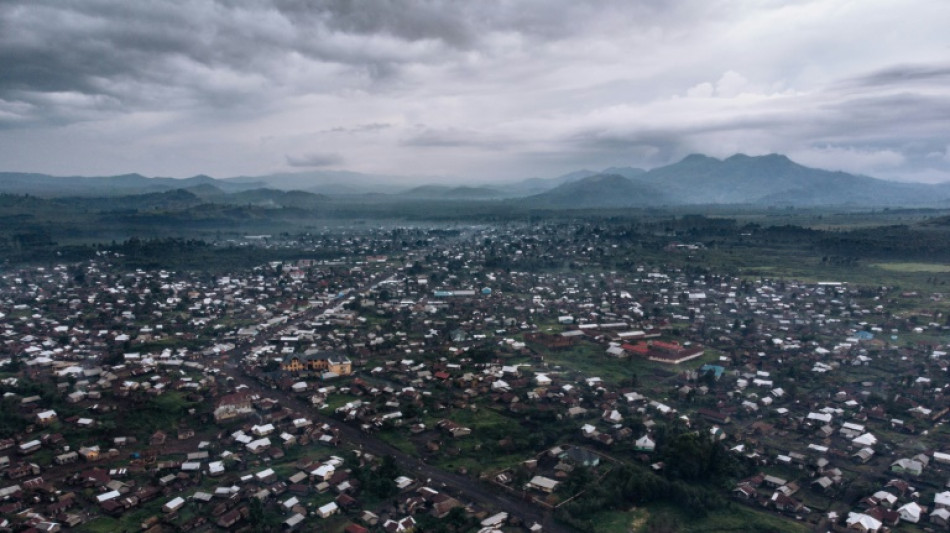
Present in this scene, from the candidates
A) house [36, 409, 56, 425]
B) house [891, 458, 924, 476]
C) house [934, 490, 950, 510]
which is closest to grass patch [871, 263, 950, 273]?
house [891, 458, 924, 476]

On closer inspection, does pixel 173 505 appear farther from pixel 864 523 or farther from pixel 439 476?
pixel 864 523

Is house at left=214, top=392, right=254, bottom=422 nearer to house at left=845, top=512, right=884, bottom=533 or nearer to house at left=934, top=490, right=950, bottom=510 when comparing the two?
house at left=845, top=512, right=884, bottom=533

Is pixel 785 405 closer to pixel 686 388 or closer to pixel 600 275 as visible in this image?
pixel 686 388

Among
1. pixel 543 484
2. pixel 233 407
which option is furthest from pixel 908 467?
pixel 233 407

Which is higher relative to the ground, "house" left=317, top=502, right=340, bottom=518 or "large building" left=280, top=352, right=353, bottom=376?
"large building" left=280, top=352, right=353, bottom=376

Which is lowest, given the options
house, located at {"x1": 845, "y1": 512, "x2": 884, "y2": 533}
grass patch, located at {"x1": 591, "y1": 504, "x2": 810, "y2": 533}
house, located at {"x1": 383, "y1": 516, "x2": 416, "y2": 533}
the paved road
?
grass patch, located at {"x1": 591, "y1": 504, "x2": 810, "y2": 533}

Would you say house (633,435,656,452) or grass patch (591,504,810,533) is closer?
grass patch (591,504,810,533)

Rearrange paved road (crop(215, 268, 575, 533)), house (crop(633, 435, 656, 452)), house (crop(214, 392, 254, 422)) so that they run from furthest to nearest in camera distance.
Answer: house (crop(214, 392, 254, 422)), house (crop(633, 435, 656, 452)), paved road (crop(215, 268, 575, 533))

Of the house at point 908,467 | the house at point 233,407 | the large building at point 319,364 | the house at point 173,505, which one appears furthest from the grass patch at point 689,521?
the large building at point 319,364

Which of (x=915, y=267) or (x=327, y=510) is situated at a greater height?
(x=915, y=267)
